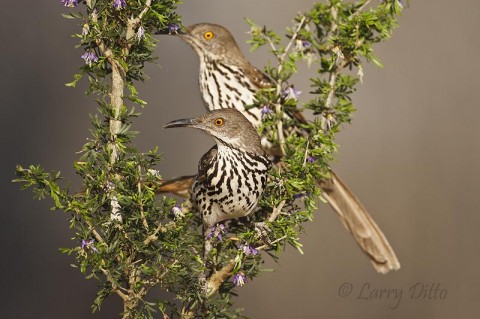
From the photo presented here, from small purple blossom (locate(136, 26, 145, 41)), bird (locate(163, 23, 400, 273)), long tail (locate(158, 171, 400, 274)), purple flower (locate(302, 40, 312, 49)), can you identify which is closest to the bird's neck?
bird (locate(163, 23, 400, 273))

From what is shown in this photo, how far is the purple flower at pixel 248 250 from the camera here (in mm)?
2354

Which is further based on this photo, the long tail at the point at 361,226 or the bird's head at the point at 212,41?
the bird's head at the point at 212,41

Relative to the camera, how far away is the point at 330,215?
4520mm

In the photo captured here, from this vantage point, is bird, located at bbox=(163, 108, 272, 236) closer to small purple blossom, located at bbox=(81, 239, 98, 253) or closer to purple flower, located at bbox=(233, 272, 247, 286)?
purple flower, located at bbox=(233, 272, 247, 286)

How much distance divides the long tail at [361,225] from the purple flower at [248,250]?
4.16ft

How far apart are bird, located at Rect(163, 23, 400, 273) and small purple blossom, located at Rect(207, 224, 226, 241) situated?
0.78 meters

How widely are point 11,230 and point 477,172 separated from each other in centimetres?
250

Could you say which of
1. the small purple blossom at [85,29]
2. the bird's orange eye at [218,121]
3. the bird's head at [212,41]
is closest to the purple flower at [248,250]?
the bird's orange eye at [218,121]

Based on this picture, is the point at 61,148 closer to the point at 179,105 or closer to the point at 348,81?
the point at 179,105

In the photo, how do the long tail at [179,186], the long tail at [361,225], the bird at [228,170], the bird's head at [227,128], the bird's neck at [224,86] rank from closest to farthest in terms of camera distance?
1. the bird at [228,170]
2. the bird's head at [227,128]
3. the long tail at [179,186]
4. the long tail at [361,225]
5. the bird's neck at [224,86]

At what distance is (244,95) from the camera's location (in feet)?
12.0

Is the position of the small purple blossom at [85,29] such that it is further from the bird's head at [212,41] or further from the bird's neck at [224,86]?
the bird's head at [212,41]

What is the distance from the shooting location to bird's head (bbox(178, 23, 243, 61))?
3877 millimetres
